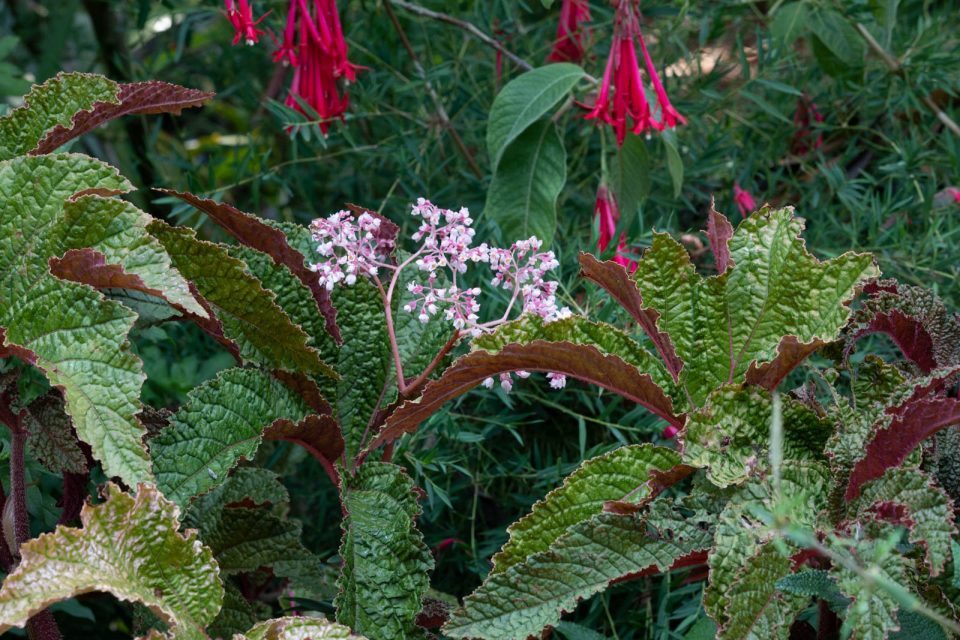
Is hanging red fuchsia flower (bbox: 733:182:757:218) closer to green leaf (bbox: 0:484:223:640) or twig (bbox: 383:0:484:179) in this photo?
twig (bbox: 383:0:484:179)

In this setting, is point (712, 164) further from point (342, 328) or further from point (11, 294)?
point (11, 294)

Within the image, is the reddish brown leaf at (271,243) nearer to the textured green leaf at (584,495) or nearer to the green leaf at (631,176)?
the textured green leaf at (584,495)

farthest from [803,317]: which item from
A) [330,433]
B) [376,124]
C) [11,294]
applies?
[376,124]

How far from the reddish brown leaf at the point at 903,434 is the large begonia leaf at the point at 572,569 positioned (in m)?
0.11

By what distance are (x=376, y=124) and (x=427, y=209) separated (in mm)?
915

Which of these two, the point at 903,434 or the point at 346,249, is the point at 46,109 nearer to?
the point at 346,249

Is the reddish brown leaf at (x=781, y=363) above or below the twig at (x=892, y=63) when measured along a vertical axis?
A: below

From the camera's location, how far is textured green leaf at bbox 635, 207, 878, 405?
2.72ft

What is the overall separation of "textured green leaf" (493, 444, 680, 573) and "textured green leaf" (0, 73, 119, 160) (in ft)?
1.54

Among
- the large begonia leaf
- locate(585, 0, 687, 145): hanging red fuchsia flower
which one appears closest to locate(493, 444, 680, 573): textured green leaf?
the large begonia leaf

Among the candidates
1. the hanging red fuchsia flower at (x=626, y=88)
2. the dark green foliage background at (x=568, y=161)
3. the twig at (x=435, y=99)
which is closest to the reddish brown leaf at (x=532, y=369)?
the dark green foliage background at (x=568, y=161)

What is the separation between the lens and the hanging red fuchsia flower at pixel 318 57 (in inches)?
50.2

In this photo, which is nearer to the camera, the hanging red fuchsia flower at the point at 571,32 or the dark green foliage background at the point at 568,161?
the dark green foliage background at the point at 568,161

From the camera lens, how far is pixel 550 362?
747 millimetres
